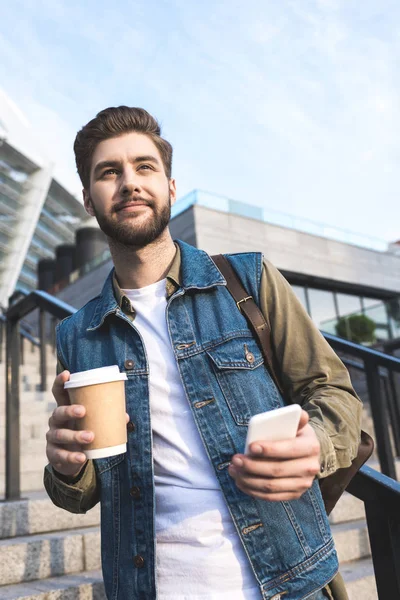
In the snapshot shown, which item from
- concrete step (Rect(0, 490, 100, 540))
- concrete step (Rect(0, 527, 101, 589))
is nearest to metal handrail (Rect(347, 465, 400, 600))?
concrete step (Rect(0, 527, 101, 589))

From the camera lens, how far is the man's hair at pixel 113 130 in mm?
1923

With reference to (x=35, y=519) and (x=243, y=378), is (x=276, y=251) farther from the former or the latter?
(x=243, y=378)

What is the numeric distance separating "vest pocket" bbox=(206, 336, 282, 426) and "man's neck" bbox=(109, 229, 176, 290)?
1.32ft

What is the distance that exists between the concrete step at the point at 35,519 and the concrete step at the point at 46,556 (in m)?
0.10

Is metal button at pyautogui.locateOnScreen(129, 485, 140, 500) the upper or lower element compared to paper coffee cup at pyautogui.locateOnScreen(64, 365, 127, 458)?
lower

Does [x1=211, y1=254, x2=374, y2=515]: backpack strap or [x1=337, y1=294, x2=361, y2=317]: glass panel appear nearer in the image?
[x1=211, y1=254, x2=374, y2=515]: backpack strap

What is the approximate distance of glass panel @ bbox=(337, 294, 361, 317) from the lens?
18697mm

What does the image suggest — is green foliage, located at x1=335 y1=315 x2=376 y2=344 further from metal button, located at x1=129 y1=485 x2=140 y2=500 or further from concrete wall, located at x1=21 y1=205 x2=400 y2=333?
metal button, located at x1=129 y1=485 x2=140 y2=500

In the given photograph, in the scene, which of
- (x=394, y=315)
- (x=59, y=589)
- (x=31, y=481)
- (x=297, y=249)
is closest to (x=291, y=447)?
(x=59, y=589)

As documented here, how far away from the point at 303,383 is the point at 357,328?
15570 mm

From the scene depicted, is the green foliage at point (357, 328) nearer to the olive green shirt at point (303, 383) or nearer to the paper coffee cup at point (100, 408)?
the olive green shirt at point (303, 383)

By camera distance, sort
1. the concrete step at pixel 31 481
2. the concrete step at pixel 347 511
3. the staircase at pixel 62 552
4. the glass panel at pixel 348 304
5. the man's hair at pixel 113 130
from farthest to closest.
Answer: the glass panel at pixel 348 304, the concrete step at pixel 31 481, the concrete step at pixel 347 511, the staircase at pixel 62 552, the man's hair at pixel 113 130

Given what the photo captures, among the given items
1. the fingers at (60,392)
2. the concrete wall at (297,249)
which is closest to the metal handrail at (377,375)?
the fingers at (60,392)

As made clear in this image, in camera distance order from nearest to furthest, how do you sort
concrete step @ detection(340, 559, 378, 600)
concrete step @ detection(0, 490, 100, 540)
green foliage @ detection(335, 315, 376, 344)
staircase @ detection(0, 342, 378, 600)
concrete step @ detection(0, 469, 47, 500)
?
staircase @ detection(0, 342, 378, 600) → concrete step @ detection(340, 559, 378, 600) → concrete step @ detection(0, 490, 100, 540) → concrete step @ detection(0, 469, 47, 500) → green foliage @ detection(335, 315, 376, 344)
